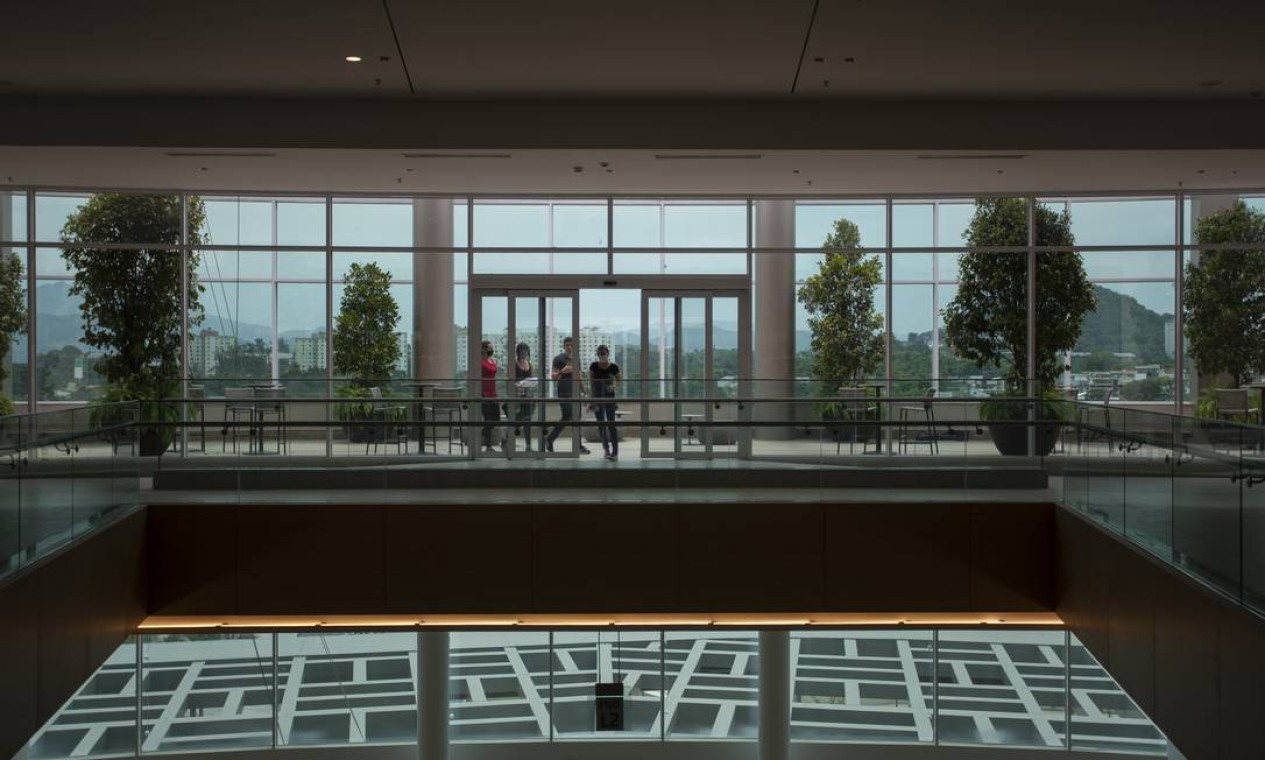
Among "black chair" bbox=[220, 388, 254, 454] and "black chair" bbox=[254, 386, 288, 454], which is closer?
"black chair" bbox=[220, 388, 254, 454]

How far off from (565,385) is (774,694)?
5.05 m

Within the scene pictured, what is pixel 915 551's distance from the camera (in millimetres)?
10164

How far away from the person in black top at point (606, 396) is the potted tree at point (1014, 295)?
5238 mm

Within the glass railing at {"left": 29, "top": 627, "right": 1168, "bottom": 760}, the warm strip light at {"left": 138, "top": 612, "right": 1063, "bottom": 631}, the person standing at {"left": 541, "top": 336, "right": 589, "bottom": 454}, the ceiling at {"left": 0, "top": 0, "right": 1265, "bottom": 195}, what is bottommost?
the glass railing at {"left": 29, "top": 627, "right": 1168, "bottom": 760}

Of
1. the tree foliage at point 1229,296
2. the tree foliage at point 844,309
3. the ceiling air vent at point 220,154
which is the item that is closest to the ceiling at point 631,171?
the ceiling air vent at point 220,154

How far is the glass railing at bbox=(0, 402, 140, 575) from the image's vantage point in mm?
7164

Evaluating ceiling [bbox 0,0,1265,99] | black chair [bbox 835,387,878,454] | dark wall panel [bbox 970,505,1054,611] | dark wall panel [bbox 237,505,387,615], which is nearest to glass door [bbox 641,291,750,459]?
black chair [bbox 835,387,878,454]

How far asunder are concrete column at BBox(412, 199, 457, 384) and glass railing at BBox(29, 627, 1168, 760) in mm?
4844

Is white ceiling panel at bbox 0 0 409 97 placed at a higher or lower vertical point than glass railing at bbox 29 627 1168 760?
higher

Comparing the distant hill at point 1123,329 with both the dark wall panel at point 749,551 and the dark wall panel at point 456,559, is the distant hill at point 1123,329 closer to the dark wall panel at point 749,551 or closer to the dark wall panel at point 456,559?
the dark wall panel at point 749,551

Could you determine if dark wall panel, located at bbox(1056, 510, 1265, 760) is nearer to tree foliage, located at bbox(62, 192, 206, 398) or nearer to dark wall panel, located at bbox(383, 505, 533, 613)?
dark wall panel, located at bbox(383, 505, 533, 613)

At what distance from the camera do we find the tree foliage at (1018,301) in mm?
16203

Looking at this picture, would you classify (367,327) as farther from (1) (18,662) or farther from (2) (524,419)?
(1) (18,662)

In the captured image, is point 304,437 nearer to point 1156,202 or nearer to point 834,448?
point 834,448
